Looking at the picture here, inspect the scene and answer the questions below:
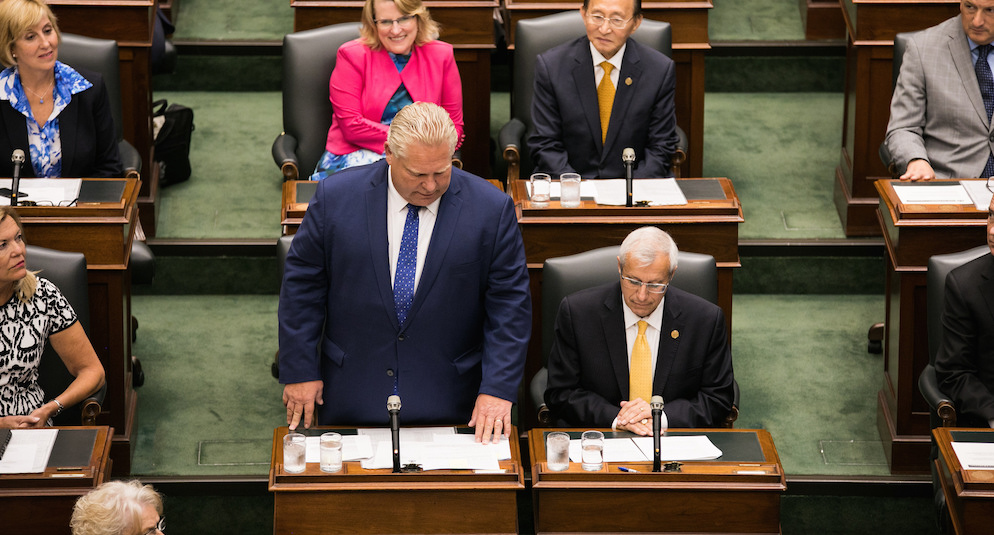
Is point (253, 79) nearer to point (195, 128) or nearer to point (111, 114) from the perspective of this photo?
point (195, 128)

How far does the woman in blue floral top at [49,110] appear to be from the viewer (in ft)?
12.1

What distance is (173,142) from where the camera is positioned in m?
4.77

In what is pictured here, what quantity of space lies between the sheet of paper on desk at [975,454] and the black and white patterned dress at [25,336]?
1.93 metres

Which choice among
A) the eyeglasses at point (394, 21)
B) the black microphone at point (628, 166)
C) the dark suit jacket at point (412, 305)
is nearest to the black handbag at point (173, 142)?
the eyeglasses at point (394, 21)

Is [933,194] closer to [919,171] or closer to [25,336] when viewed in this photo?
[919,171]

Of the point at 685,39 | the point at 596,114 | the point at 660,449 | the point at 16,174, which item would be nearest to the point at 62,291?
the point at 16,174

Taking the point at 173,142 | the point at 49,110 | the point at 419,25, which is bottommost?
the point at 173,142

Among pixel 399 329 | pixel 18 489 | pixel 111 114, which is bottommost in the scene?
pixel 18 489

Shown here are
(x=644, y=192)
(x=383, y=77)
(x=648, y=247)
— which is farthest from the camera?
(x=383, y=77)

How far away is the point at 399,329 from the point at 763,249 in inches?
74.1

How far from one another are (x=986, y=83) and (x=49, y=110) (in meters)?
2.57

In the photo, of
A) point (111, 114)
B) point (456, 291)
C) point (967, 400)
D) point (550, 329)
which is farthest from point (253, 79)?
point (967, 400)

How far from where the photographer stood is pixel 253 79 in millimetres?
5500

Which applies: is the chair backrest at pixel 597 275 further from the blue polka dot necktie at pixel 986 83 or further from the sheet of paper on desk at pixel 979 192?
the blue polka dot necktie at pixel 986 83
